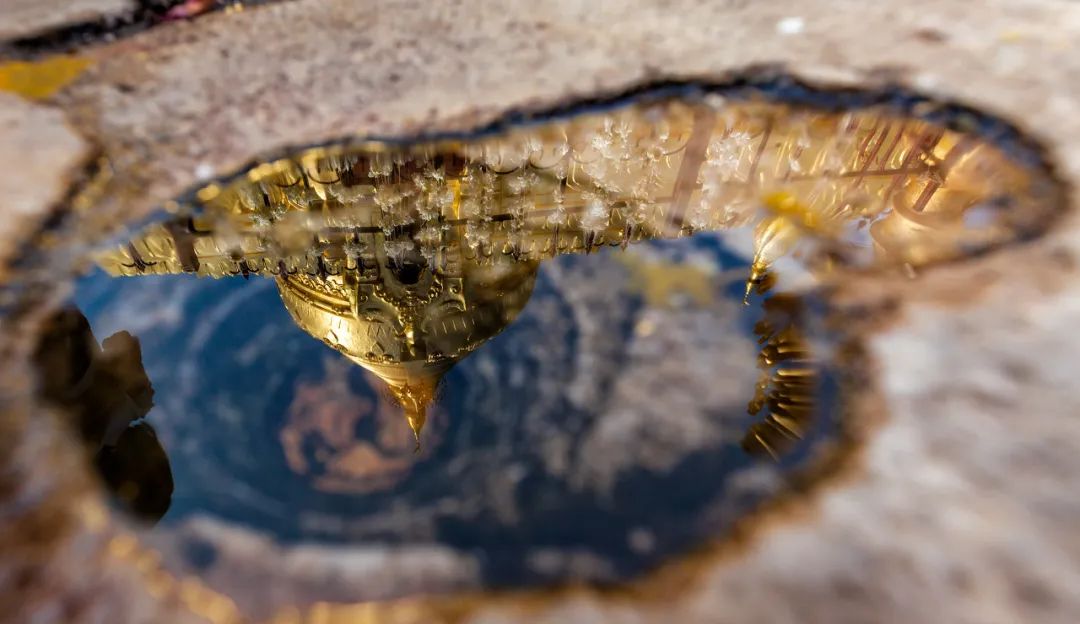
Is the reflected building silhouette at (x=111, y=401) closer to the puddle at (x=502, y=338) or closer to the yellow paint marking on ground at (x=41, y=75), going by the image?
the puddle at (x=502, y=338)

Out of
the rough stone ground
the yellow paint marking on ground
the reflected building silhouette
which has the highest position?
the rough stone ground

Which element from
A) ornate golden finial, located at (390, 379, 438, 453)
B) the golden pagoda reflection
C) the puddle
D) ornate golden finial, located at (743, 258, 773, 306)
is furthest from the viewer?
the golden pagoda reflection

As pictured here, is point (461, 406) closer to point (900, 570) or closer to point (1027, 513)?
point (900, 570)

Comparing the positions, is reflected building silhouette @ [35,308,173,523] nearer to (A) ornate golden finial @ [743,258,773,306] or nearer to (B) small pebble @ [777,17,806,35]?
(A) ornate golden finial @ [743,258,773,306]

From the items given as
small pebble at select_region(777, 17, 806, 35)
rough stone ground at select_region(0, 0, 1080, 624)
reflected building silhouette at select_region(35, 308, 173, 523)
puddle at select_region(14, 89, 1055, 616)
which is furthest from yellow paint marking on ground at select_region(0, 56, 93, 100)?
small pebble at select_region(777, 17, 806, 35)

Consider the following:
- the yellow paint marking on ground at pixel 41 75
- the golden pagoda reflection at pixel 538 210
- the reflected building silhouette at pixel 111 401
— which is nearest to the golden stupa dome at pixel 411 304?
the golden pagoda reflection at pixel 538 210

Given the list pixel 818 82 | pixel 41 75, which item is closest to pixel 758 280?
pixel 818 82

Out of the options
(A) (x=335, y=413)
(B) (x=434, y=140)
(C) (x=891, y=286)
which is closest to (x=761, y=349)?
(C) (x=891, y=286)

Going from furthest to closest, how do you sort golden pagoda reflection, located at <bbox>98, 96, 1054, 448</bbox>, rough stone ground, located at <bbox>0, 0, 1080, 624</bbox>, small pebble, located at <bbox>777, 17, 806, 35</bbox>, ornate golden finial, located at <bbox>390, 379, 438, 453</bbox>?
small pebble, located at <bbox>777, 17, 806, 35</bbox>
golden pagoda reflection, located at <bbox>98, 96, 1054, 448</bbox>
ornate golden finial, located at <bbox>390, 379, 438, 453</bbox>
rough stone ground, located at <bbox>0, 0, 1080, 624</bbox>
